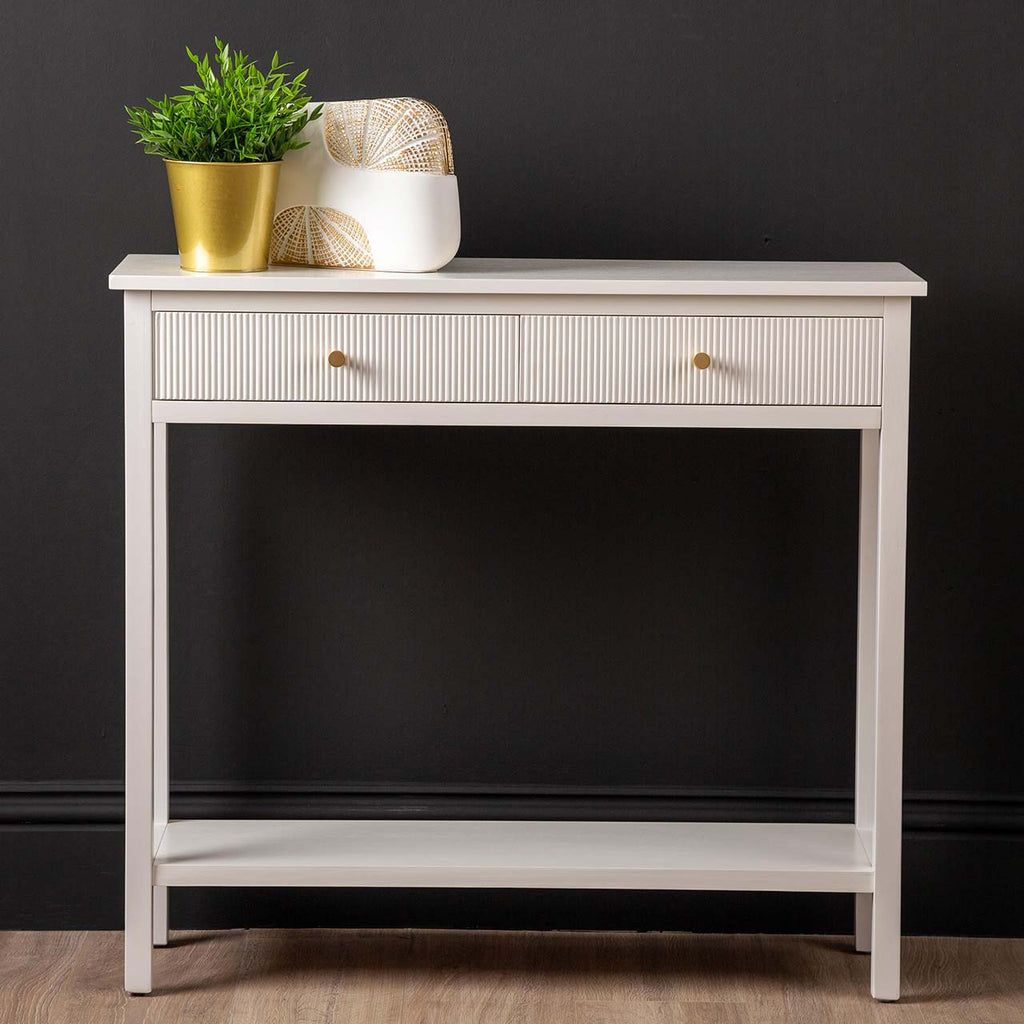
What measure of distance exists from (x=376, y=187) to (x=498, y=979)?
3.41ft

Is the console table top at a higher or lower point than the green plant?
lower

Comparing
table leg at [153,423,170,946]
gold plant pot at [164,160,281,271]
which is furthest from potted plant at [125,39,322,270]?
table leg at [153,423,170,946]

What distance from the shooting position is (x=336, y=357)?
1.71 m

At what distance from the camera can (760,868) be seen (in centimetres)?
184

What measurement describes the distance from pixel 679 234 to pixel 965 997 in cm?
110

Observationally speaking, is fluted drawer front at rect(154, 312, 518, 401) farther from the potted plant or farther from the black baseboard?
the black baseboard

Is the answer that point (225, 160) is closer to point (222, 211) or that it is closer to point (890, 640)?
point (222, 211)

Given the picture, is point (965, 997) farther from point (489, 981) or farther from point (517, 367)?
point (517, 367)

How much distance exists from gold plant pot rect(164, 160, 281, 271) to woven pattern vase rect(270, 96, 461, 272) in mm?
58

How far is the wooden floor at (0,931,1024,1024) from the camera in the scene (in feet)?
6.04

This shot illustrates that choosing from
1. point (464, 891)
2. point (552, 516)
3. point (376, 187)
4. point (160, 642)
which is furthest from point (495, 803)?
point (376, 187)

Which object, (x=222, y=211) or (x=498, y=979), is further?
(x=498, y=979)

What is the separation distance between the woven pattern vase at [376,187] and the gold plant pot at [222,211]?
0.06 meters

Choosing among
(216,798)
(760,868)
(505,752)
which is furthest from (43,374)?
(760,868)
